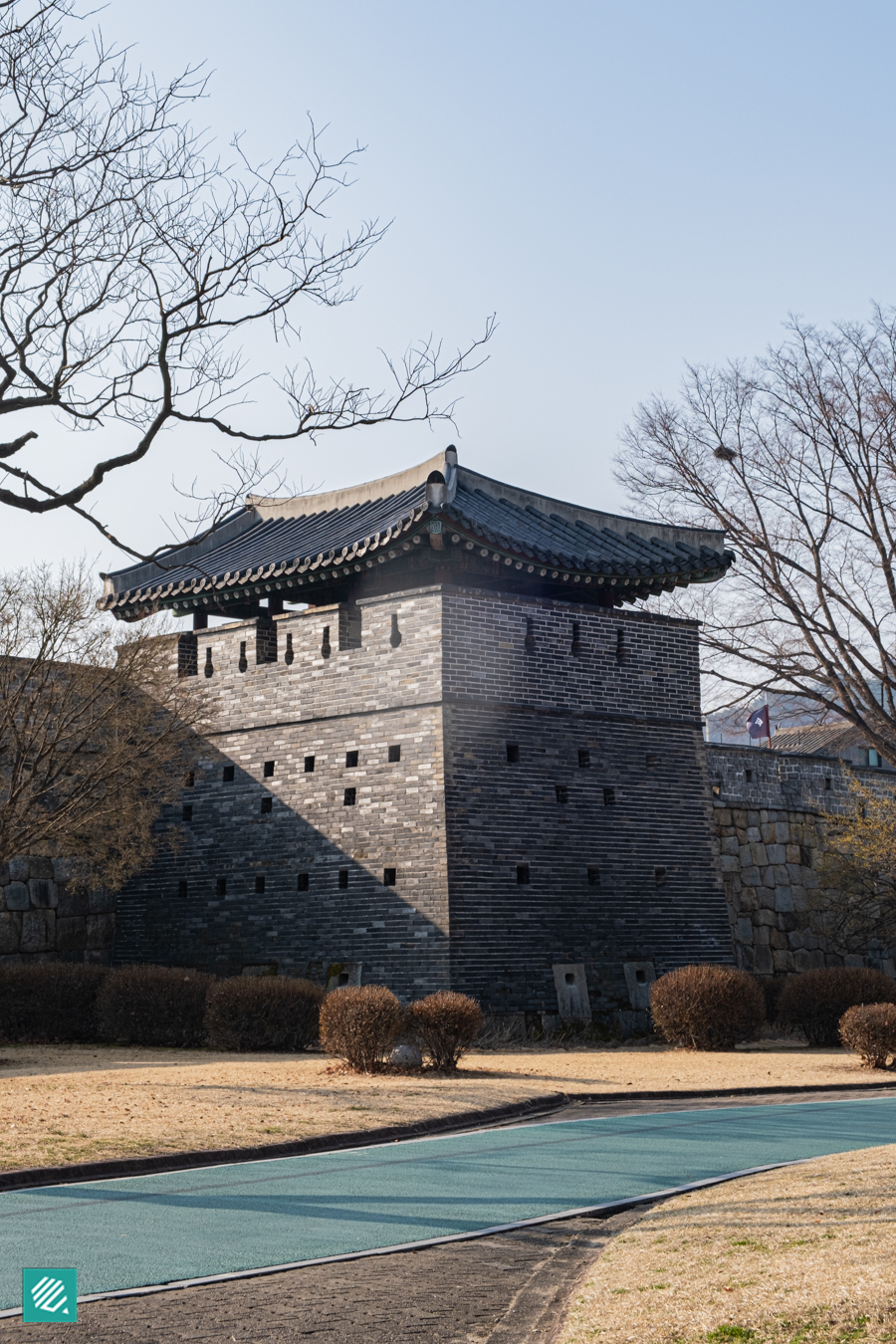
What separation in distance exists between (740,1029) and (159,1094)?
9.61 m

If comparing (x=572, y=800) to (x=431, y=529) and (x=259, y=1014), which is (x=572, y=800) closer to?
(x=431, y=529)

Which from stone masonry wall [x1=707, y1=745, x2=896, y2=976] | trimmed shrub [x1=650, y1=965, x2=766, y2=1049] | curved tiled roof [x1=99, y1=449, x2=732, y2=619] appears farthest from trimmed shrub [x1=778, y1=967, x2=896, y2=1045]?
curved tiled roof [x1=99, y1=449, x2=732, y2=619]

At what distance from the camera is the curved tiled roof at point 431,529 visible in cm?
2025

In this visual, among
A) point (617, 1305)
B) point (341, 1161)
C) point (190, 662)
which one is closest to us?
point (617, 1305)

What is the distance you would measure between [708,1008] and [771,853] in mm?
8125

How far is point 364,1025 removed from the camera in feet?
48.7

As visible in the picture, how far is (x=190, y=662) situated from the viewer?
23.7 meters

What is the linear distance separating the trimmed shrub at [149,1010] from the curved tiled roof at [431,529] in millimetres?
6067

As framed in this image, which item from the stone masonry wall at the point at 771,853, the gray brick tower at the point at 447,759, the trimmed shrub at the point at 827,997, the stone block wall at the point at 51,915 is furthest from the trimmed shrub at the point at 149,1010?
the stone masonry wall at the point at 771,853

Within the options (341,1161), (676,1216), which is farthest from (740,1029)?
(676,1216)

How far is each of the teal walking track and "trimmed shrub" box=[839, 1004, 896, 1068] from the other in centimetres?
450

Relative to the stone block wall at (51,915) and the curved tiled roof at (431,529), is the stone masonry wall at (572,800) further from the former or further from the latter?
the stone block wall at (51,915)

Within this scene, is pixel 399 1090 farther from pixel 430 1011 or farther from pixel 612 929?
pixel 612 929

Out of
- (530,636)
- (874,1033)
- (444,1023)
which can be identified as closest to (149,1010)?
A: (444,1023)
